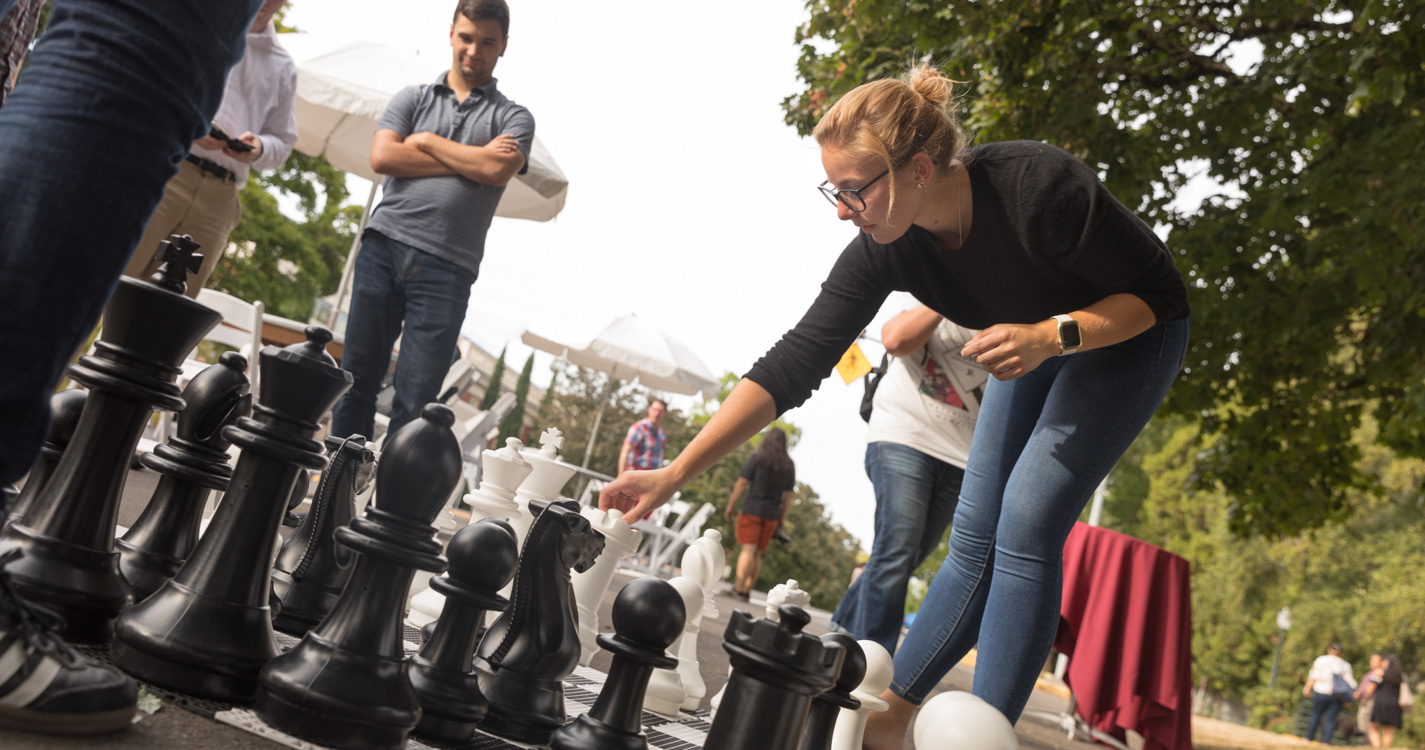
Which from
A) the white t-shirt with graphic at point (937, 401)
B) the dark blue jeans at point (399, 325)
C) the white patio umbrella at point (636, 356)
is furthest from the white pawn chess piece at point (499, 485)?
the white patio umbrella at point (636, 356)

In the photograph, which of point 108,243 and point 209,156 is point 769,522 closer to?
point 209,156

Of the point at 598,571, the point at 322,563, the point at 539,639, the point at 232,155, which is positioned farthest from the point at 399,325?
the point at 539,639

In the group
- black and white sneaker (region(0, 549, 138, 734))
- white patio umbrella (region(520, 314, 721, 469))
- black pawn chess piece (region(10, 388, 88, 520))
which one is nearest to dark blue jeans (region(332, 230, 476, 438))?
black pawn chess piece (region(10, 388, 88, 520))

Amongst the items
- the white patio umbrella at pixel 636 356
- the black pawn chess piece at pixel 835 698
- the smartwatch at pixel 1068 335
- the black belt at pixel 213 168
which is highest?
the white patio umbrella at pixel 636 356

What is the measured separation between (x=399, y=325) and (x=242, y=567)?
6.80 feet

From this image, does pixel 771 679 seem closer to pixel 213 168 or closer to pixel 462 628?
pixel 462 628

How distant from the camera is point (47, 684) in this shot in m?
1.01

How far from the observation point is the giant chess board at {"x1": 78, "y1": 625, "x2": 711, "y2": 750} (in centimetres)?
120

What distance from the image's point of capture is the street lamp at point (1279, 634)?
26984 millimetres

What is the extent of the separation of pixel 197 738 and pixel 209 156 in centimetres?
294

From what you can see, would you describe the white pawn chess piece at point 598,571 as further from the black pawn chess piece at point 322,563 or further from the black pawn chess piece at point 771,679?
the black pawn chess piece at point 771,679

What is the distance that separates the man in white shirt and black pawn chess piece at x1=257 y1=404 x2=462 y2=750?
2.47 metres

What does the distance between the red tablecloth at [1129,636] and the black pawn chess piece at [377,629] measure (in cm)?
484

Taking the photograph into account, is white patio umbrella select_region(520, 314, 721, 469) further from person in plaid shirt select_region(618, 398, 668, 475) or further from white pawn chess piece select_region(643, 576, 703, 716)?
white pawn chess piece select_region(643, 576, 703, 716)
